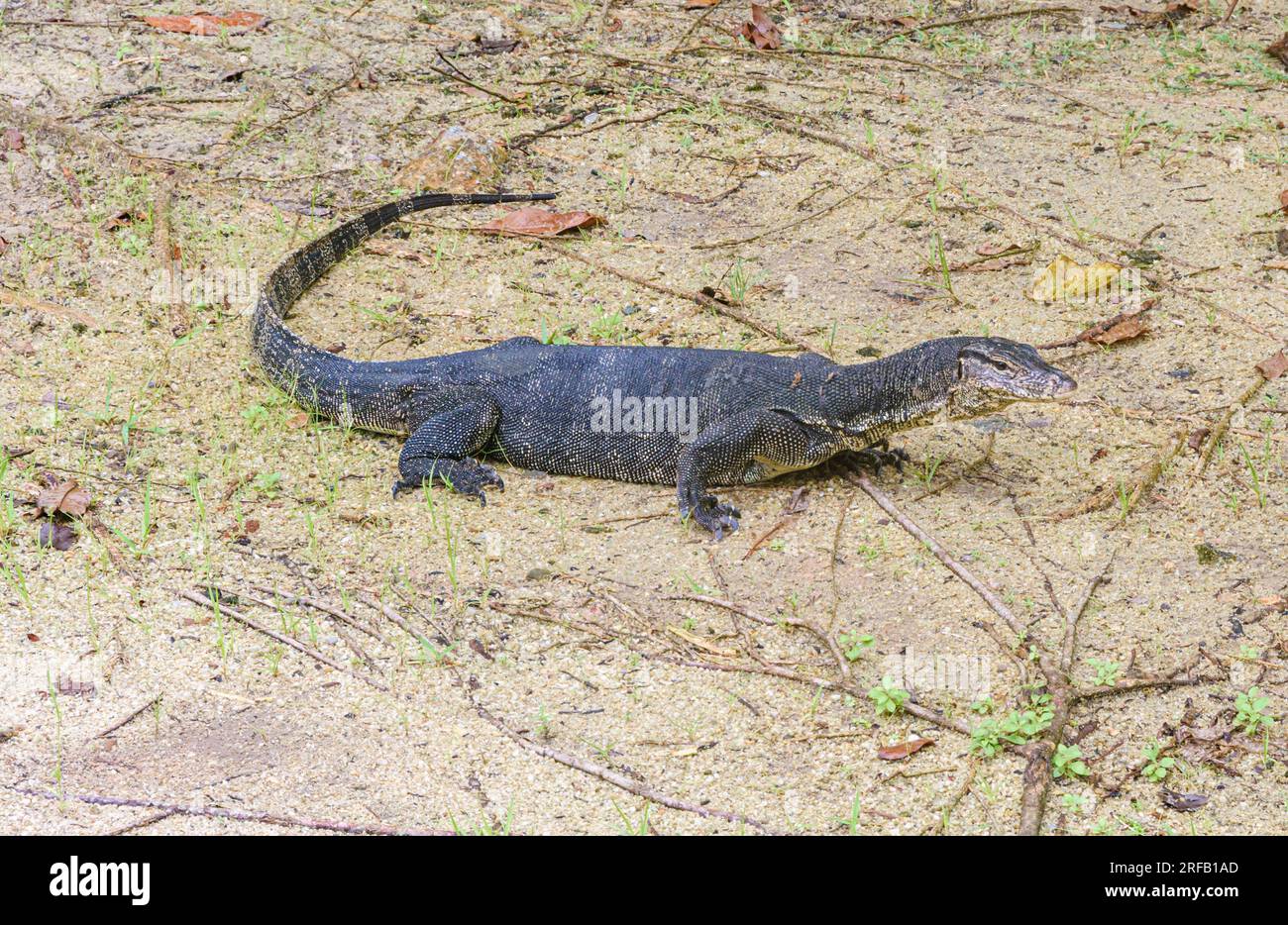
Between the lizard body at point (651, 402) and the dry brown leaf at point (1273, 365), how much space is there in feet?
4.58

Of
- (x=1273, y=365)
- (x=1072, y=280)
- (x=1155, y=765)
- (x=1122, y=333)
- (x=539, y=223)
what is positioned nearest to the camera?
(x=1155, y=765)

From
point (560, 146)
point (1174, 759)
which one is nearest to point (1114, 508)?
point (1174, 759)

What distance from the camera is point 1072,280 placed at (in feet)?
22.7

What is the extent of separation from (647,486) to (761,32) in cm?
520

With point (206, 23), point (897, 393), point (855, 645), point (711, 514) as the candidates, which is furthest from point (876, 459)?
point (206, 23)

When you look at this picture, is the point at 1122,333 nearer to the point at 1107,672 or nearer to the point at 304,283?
the point at 1107,672

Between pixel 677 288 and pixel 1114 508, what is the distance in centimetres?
275

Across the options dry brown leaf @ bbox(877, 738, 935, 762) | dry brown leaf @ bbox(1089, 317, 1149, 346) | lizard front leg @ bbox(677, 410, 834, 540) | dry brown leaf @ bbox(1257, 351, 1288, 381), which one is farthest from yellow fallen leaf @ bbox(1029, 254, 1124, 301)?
dry brown leaf @ bbox(877, 738, 935, 762)

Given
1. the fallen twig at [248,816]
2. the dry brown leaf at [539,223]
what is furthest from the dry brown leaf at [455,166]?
the fallen twig at [248,816]

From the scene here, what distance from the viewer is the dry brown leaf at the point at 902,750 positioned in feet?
13.4

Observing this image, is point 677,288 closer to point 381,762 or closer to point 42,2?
point 381,762

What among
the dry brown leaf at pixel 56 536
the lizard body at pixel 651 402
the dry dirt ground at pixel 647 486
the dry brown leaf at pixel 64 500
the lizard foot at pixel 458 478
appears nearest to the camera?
the dry dirt ground at pixel 647 486

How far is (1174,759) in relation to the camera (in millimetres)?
4008

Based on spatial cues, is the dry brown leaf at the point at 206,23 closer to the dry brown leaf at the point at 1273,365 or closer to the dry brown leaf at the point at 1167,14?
the dry brown leaf at the point at 1167,14
